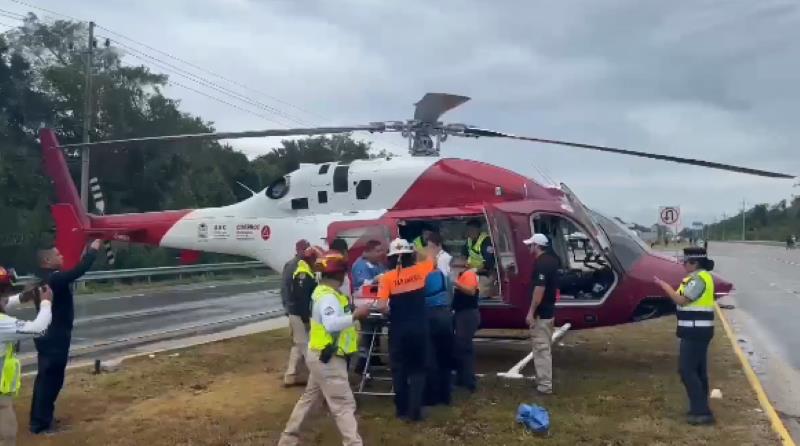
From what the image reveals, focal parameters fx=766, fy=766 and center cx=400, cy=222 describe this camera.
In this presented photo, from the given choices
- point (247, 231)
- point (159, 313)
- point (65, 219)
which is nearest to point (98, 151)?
point (159, 313)

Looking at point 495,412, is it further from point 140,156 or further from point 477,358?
point 140,156

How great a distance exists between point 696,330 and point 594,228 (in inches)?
116

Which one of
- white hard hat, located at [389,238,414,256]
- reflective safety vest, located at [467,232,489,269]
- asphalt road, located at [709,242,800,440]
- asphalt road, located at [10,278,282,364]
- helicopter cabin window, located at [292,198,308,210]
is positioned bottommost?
asphalt road, located at [10,278,282,364]

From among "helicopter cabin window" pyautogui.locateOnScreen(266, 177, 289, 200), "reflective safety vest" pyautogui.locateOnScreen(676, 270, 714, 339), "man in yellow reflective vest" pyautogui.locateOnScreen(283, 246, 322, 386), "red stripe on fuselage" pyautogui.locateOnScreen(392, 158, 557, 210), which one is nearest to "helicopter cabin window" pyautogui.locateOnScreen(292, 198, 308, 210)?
"helicopter cabin window" pyautogui.locateOnScreen(266, 177, 289, 200)

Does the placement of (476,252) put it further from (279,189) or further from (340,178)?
(279,189)

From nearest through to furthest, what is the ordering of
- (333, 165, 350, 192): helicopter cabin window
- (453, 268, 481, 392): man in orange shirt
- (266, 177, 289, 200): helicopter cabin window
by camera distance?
(453, 268, 481, 392): man in orange shirt < (333, 165, 350, 192): helicopter cabin window < (266, 177, 289, 200): helicopter cabin window

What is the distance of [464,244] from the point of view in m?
11.2

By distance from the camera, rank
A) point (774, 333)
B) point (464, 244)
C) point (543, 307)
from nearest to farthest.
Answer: point (543, 307) < point (464, 244) < point (774, 333)

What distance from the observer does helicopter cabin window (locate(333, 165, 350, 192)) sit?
11414 millimetres

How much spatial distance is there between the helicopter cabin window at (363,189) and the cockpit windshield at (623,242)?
10.6 feet

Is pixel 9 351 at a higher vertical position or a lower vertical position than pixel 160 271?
higher

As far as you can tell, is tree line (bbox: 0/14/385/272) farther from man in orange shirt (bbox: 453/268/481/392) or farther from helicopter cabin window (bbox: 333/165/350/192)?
man in orange shirt (bbox: 453/268/481/392)

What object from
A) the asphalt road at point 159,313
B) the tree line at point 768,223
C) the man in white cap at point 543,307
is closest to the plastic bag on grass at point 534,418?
the man in white cap at point 543,307

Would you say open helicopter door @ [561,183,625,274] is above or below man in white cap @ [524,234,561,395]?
above
